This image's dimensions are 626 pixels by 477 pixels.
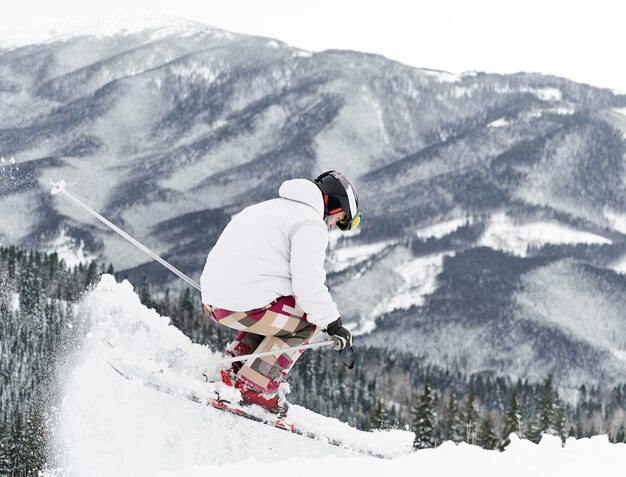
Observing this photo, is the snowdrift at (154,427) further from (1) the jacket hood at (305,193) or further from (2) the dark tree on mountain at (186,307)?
(2) the dark tree on mountain at (186,307)

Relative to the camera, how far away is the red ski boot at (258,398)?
34.0ft

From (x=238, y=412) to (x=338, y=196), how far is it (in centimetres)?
283

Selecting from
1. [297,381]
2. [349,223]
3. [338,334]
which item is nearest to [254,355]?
[338,334]

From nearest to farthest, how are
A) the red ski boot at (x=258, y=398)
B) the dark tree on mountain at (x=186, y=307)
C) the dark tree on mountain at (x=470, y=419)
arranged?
1. the red ski boot at (x=258, y=398)
2. the dark tree on mountain at (x=470, y=419)
3. the dark tree on mountain at (x=186, y=307)

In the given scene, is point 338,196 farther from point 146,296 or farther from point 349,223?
point 146,296

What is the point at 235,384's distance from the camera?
411 inches

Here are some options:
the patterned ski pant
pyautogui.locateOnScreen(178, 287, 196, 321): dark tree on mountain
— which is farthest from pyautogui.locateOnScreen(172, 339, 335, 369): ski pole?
pyautogui.locateOnScreen(178, 287, 196, 321): dark tree on mountain

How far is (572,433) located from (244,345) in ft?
375

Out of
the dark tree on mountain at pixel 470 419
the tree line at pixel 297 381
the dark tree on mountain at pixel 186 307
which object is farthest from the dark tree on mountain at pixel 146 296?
the dark tree on mountain at pixel 470 419

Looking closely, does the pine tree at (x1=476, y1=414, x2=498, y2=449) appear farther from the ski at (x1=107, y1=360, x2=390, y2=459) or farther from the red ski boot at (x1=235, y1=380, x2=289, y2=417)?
the red ski boot at (x1=235, y1=380, x2=289, y2=417)

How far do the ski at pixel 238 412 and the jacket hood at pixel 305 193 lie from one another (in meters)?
2.59

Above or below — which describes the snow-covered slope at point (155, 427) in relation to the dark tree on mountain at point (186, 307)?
above

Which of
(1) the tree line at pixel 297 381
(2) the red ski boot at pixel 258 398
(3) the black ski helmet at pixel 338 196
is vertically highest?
(3) the black ski helmet at pixel 338 196

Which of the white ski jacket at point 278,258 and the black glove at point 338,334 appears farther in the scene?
the black glove at point 338,334
